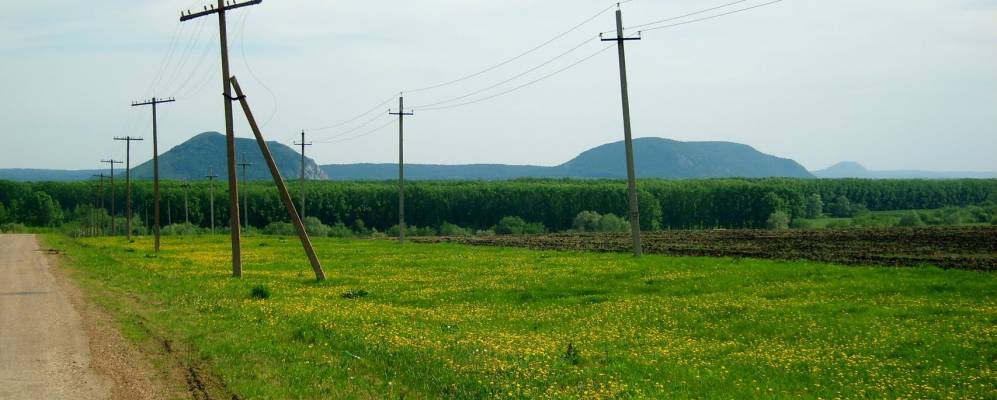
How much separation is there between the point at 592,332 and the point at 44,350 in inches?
385

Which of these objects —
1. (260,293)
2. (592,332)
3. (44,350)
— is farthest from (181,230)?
(592,332)

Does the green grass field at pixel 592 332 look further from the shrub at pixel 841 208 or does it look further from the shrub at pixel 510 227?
the shrub at pixel 841 208

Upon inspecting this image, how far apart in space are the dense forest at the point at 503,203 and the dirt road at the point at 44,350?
120 metres

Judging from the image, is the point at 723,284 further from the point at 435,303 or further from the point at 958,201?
the point at 958,201

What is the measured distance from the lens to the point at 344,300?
23.9m

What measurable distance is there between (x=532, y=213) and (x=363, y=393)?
147 meters

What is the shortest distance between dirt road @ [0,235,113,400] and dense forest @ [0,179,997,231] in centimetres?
12027

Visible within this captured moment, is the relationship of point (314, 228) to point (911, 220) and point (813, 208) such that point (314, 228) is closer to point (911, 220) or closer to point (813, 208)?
point (911, 220)

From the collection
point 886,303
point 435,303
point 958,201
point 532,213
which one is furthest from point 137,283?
point 958,201

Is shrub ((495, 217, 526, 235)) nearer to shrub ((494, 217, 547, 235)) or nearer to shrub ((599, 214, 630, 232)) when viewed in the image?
shrub ((494, 217, 547, 235))

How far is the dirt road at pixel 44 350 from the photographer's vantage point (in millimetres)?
12484

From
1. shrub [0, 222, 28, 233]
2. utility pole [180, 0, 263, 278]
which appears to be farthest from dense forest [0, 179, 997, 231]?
utility pole [180, 0, 263, 278]

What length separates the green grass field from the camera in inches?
483

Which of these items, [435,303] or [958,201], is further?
[958,201]
